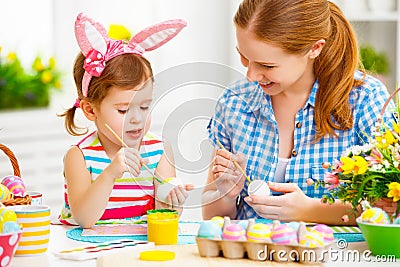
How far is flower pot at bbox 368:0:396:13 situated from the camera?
11.3 ft

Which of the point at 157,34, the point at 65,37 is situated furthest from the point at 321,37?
the point at 65,37

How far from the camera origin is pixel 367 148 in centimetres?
155

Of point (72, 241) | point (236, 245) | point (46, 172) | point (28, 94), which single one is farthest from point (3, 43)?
point (236, 245)

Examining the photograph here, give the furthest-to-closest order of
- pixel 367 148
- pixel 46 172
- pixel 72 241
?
pixel 46 172, pixel 72 241, pixel 367 148

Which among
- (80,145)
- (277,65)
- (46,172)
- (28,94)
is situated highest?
(277,65)

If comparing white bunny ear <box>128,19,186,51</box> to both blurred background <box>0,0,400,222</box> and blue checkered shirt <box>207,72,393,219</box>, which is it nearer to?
blue checkered shirt <box>207,72,393,219</box>

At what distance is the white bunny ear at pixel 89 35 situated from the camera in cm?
173

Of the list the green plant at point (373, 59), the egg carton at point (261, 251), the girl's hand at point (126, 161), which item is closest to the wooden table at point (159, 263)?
the egg carton at point (261, 251)

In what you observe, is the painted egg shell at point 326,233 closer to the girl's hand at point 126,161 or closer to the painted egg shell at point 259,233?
the painted egg shell at point 259,233

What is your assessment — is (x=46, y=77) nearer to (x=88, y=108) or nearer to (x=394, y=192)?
(x=88, y=108)

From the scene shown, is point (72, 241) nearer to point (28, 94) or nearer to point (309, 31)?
point (309, 31)

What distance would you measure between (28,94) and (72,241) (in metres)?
2.40

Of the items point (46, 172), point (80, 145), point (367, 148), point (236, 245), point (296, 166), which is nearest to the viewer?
point (236, 245)

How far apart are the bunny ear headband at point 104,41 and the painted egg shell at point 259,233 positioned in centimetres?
56
